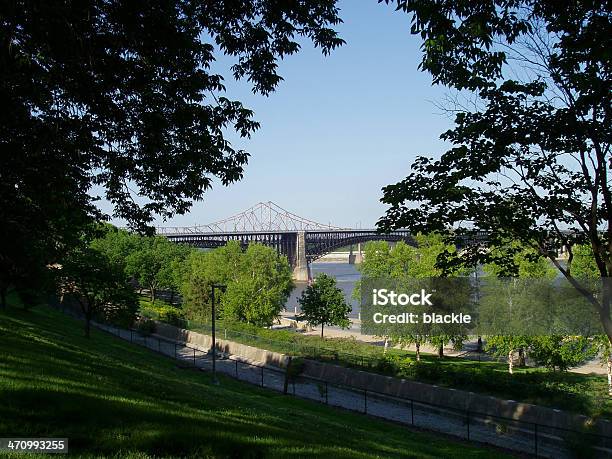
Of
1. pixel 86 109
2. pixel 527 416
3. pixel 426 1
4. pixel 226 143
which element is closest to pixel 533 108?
pixel 426 1

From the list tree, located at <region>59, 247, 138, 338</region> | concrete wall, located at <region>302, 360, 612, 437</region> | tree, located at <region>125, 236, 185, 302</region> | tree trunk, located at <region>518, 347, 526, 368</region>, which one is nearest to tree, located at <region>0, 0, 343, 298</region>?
concrete wall, located at <region>302, 360, 612, 437</region>

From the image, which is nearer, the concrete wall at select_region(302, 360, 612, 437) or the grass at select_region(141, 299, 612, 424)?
the concrete wall at select_region(302, 360, 612, 437)

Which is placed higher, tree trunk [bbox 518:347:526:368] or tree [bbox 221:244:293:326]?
tree [bbox 221:244:293:326]

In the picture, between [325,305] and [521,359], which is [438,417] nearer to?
[521,359]

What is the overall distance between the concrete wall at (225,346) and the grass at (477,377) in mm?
665

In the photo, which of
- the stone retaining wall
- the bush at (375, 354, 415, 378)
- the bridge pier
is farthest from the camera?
the bridge pier

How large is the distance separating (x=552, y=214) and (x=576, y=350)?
72.9ft

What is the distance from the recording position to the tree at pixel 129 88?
311 inches

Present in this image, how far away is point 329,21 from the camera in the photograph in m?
8.35

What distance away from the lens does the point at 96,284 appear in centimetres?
3102

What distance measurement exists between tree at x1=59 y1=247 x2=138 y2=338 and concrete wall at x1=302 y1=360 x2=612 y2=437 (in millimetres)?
11654

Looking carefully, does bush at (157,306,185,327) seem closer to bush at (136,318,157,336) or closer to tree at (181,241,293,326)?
bush at (136,318,157,336)

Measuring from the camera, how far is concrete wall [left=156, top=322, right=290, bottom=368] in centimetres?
3291

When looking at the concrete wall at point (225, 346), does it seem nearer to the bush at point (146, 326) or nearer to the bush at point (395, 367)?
the bush at point (146, 326)
